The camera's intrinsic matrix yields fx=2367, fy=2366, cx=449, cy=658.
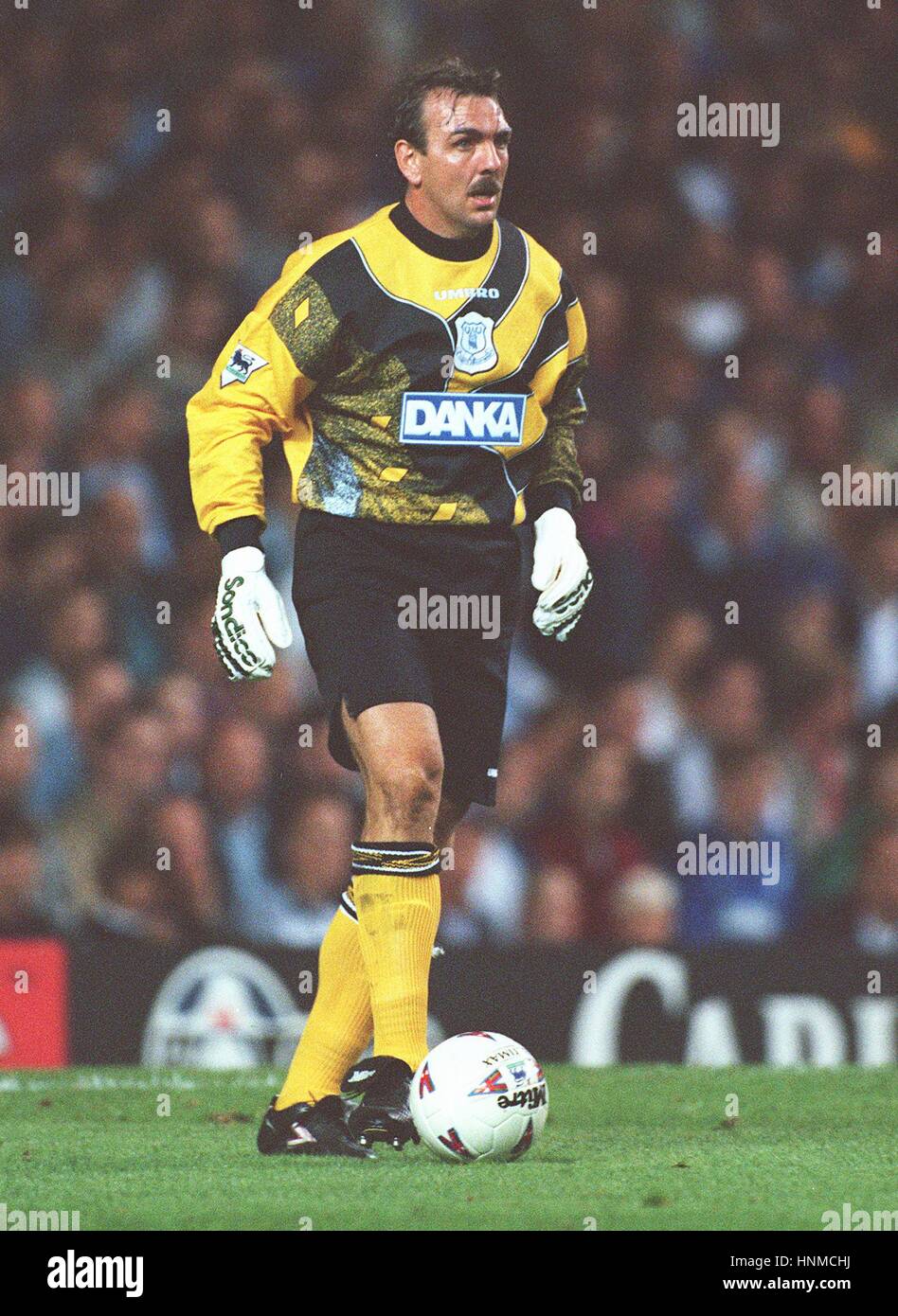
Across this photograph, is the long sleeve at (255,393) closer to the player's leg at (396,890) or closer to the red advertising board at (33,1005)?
the player's leg at (396,890)

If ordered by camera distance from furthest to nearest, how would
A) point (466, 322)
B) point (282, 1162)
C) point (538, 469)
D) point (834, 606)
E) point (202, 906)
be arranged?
point (834, 606) < point (202, 906) < point (538, 469) < point (466, 322) < point (282, 1162)

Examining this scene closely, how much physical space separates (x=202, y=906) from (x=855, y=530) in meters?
3.42

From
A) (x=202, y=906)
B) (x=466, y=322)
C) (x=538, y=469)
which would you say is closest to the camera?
(x=466, y=322)

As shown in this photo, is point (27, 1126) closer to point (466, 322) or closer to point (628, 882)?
point (466, 322)

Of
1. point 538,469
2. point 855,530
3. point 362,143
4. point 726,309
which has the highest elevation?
point 362,143

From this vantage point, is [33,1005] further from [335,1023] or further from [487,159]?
[487,159]

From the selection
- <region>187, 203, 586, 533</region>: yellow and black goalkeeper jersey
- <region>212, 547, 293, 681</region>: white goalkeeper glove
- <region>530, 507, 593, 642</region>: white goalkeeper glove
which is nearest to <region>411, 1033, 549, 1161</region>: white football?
<region>212, 547, 293, 681</region>: white goalkeeper glove

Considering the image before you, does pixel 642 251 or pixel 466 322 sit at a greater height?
pixel 642 251

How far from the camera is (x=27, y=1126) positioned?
218 inches

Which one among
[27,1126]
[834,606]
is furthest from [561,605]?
[834,606]

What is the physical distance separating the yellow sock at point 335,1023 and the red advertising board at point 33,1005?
7.91 feet

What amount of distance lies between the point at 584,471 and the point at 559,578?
164 inches

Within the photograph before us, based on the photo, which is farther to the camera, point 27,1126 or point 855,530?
point 855,530

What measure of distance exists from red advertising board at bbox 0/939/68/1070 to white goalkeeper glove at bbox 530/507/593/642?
8.69ft
